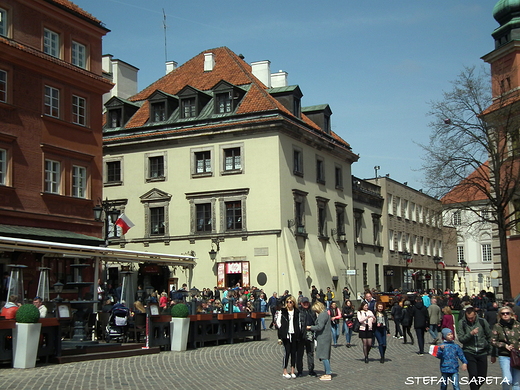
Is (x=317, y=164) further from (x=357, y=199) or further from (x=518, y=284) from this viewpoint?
(x=518, y=284)

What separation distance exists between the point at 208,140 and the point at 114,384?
31366 millimetres

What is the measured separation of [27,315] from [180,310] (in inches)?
233

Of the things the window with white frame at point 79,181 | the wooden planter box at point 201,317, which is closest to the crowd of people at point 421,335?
the wooden planter box at point 201,317

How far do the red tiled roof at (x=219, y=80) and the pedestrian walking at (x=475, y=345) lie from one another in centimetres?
3186

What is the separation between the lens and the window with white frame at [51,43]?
98.1 ft

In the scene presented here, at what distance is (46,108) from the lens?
29.8 metres

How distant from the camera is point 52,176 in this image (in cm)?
2973

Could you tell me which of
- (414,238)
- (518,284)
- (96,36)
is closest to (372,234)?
(414,238)

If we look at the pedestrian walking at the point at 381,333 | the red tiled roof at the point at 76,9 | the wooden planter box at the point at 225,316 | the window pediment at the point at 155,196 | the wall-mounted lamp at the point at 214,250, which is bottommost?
the pedestrian walking at the point at 381,333

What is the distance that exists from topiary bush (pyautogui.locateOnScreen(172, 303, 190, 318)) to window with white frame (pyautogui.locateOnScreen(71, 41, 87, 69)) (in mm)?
14484

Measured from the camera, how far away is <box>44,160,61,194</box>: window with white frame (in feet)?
96.5

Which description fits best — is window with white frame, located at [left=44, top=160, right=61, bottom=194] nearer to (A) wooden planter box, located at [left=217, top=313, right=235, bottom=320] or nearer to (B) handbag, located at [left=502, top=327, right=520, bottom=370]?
(A) wooden planter box, located at [left=217, top=313, right=235, bottom=320]

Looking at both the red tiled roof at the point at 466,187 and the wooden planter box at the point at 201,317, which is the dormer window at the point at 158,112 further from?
the wooden planter box at the point at 201,317

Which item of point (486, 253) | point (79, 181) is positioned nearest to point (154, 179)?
point (79, 181)
